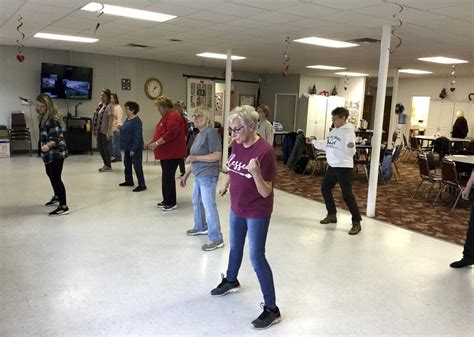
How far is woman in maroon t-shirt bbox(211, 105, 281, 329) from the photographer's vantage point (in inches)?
99.8

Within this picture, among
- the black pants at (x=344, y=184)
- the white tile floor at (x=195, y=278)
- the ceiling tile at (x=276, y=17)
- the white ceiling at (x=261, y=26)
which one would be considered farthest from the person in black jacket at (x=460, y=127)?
the black pants at (x=344, y=184)

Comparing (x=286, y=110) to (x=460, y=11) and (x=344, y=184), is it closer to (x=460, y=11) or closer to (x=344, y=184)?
(x=460, y=11)

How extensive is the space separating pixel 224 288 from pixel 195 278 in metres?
0.37

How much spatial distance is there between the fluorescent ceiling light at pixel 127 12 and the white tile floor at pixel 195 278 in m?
2.60

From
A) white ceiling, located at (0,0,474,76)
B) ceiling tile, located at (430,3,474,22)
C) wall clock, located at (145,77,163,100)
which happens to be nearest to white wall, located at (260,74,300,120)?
wall clock, located at (145,77,163,100)

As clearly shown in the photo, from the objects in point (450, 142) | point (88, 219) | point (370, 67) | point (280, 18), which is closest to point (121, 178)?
point (88, 219)

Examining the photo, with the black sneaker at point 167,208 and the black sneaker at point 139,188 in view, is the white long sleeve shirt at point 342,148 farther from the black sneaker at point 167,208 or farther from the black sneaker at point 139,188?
the black sneaker at point 139,188

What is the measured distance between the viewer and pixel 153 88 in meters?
12.1

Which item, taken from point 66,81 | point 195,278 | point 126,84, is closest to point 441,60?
point 126,84

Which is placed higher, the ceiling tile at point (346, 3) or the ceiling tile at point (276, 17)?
the ceiling tile at point (276, 17)

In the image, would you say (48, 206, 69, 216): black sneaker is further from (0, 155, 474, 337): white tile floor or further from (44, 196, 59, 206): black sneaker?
(44, 196, 59, 206): black sneaker

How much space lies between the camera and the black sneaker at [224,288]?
3.09m

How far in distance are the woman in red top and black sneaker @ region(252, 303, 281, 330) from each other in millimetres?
2861

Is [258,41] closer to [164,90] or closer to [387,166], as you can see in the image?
[387,166]
